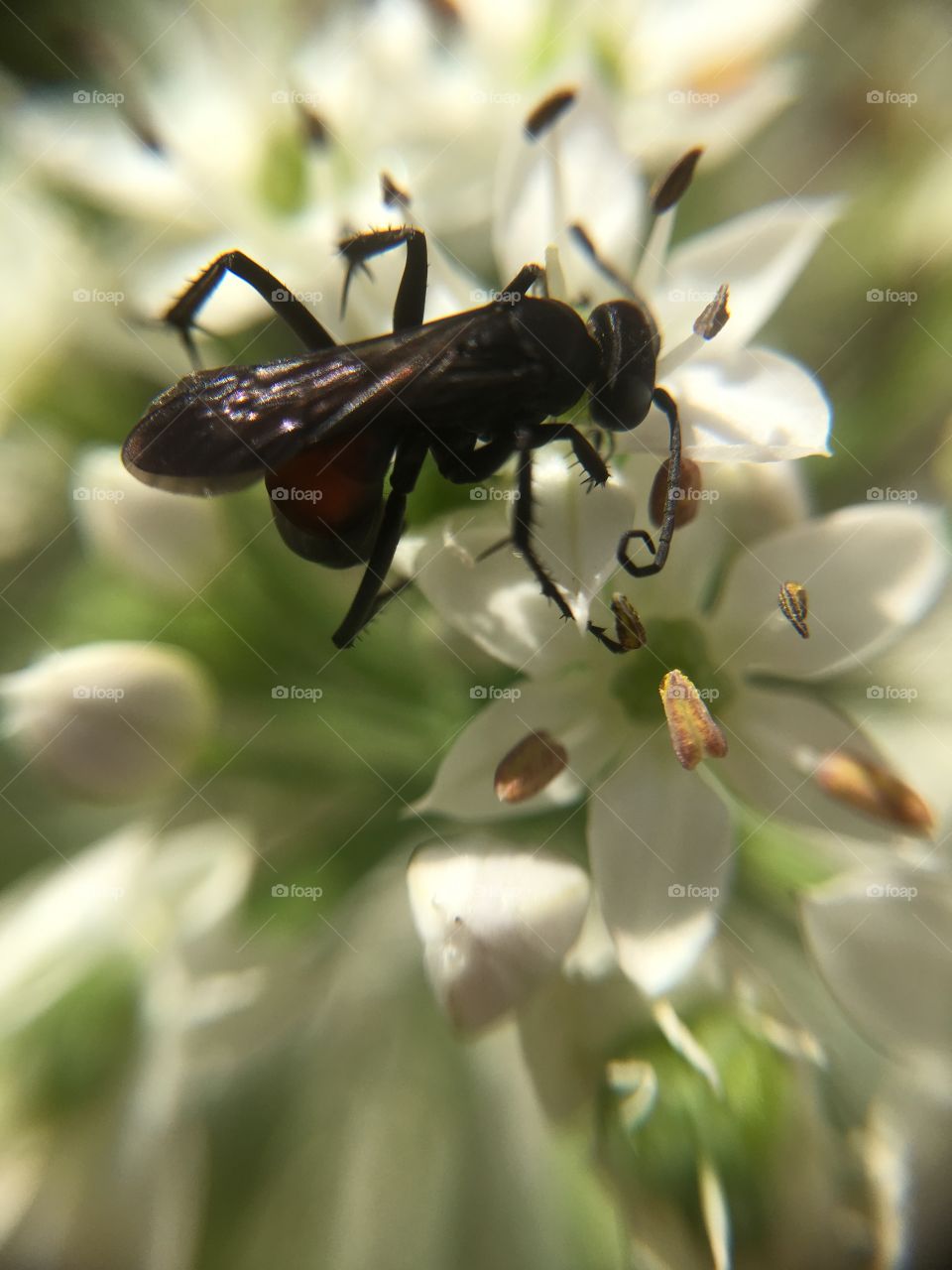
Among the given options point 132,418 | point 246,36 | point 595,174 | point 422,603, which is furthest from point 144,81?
point 422,603

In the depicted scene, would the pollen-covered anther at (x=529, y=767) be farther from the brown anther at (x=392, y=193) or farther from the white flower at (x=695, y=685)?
the brown anther at (x=392, y=193)

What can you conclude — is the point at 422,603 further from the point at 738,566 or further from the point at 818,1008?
the point at 818,1008

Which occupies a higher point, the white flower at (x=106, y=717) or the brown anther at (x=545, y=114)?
the brown anther at (x=545, y=114)

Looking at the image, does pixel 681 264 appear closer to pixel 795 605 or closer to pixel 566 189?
pixel 566 189

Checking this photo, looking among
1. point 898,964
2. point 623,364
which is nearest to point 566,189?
point 623,364

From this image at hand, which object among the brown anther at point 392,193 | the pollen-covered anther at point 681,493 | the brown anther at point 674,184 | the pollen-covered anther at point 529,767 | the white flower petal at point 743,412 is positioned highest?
the brown anther at point 392,193

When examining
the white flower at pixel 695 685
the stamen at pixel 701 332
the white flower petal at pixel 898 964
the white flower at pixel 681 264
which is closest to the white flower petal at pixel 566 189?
the white flower at pixel 681 264
